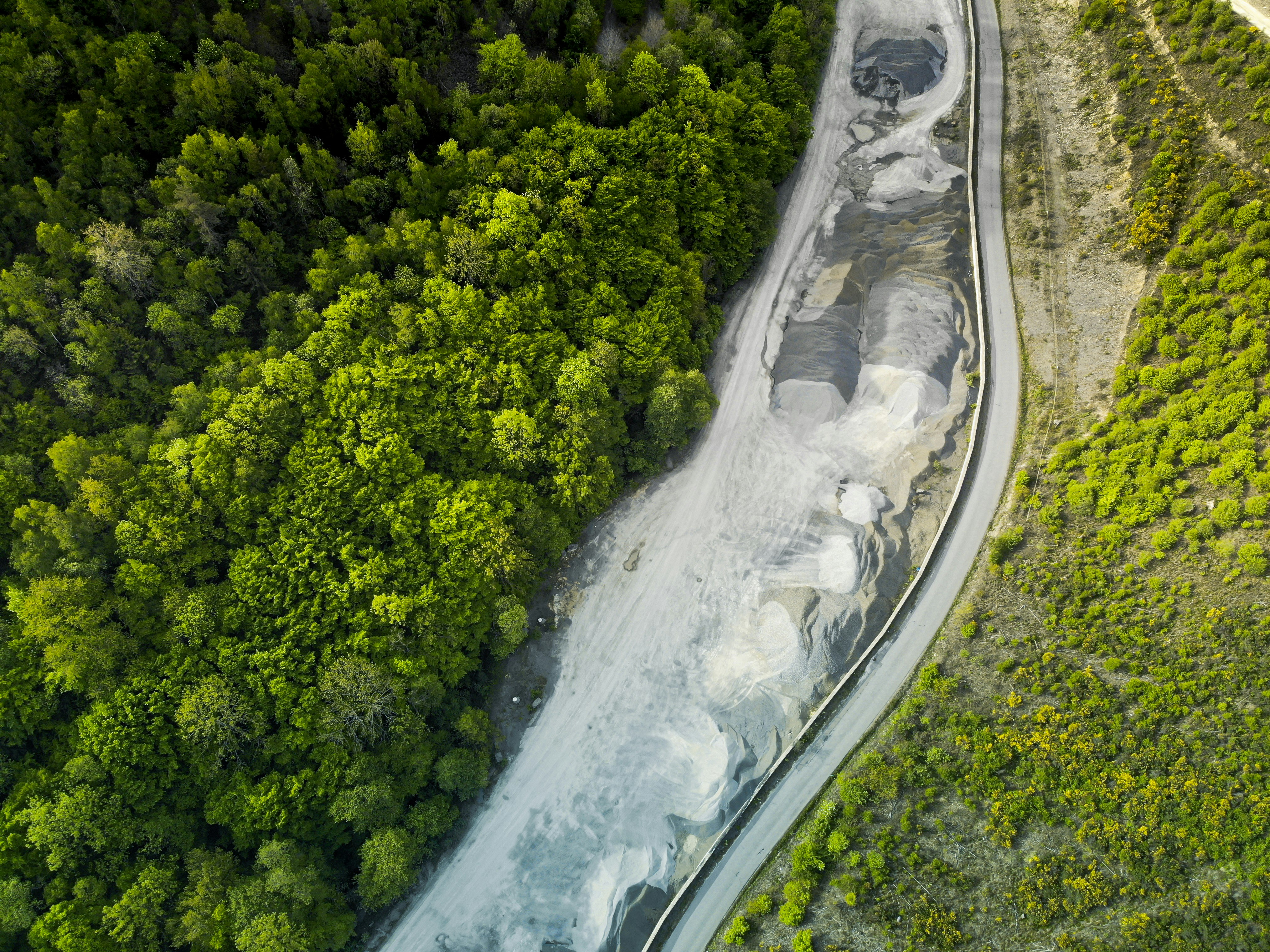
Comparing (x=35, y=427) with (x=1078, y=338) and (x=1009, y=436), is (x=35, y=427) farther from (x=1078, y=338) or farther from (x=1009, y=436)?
(x=1078, y=338)

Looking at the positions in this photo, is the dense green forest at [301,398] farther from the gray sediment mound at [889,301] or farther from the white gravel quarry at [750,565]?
the gray sediment mound at [889,301]

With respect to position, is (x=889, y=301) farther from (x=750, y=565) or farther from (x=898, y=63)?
(x=898, y=63)

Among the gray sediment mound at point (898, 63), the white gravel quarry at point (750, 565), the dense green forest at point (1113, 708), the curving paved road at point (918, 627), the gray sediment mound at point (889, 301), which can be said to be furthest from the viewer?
the gray sediment mound at point (898, 63)

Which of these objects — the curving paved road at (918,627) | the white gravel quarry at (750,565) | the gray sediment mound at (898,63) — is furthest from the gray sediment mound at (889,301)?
the gray sediment mound at (898,63)

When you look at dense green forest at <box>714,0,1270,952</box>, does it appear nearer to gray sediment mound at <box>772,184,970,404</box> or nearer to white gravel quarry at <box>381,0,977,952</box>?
white gravel quarry at <box>381,0,977,952</box>

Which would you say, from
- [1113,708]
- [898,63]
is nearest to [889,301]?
[898,63]

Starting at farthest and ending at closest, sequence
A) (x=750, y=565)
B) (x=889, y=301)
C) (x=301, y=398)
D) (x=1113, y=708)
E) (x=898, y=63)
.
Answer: (x=898, y=63) < (x=889, y=301) < (x=750, y=565) < (x=301, y=398) < (x=1113, y=708)
